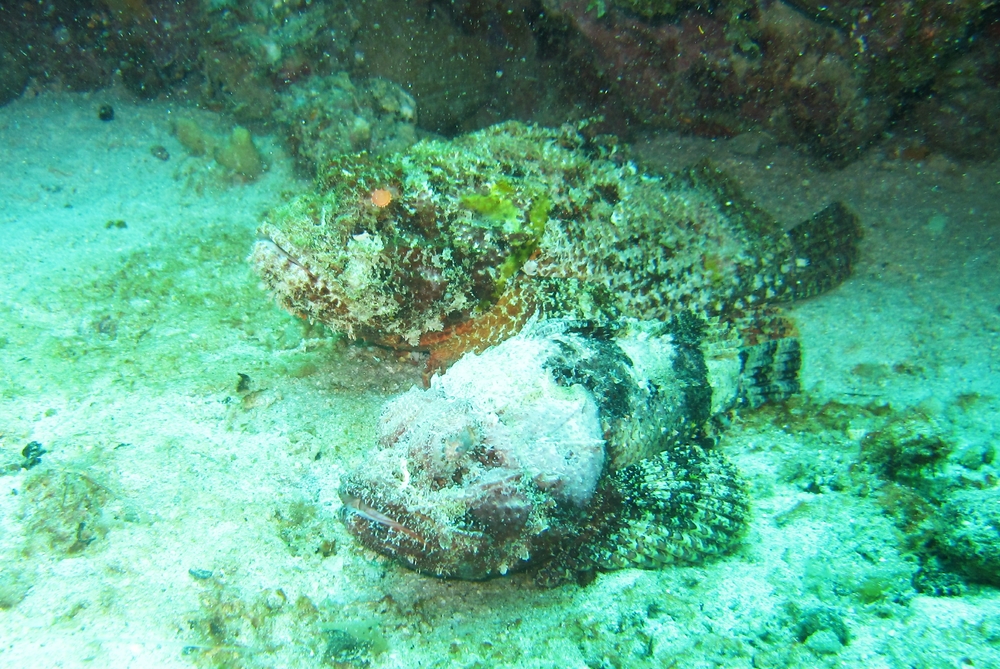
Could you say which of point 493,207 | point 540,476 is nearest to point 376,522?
point 540,476

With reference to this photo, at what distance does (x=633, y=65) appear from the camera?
464 cm

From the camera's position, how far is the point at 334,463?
3.03m

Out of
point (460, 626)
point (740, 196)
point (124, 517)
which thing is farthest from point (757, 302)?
point (124, 517)

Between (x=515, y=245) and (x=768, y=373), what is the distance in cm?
198

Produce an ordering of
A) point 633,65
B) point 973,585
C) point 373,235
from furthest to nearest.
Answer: point 633,65, point 373,235, point 973,585

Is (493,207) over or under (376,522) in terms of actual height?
over

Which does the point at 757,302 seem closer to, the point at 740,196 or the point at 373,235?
the point at 740,196

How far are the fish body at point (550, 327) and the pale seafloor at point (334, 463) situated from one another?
0.26 m

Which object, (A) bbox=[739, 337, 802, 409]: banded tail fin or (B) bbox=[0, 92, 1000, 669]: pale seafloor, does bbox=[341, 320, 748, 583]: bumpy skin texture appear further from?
(A) bbox=[739, 337, 802, 409]: banded tail fin

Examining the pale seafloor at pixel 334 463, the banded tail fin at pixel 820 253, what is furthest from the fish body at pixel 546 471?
the banded tail fin at pixel 820 253

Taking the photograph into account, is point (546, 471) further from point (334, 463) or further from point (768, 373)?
point (768, 373)

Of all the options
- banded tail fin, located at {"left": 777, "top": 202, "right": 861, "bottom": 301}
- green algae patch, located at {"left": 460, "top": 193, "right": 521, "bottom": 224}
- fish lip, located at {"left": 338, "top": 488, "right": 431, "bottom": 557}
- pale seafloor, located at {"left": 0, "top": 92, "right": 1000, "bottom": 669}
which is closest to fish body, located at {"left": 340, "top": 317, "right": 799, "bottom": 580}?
fish lip, located at {"left": 338, "top": 488, "right": 431, "bottom": 557}

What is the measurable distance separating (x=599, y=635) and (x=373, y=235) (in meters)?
2.43

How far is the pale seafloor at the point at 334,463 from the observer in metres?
1.94
